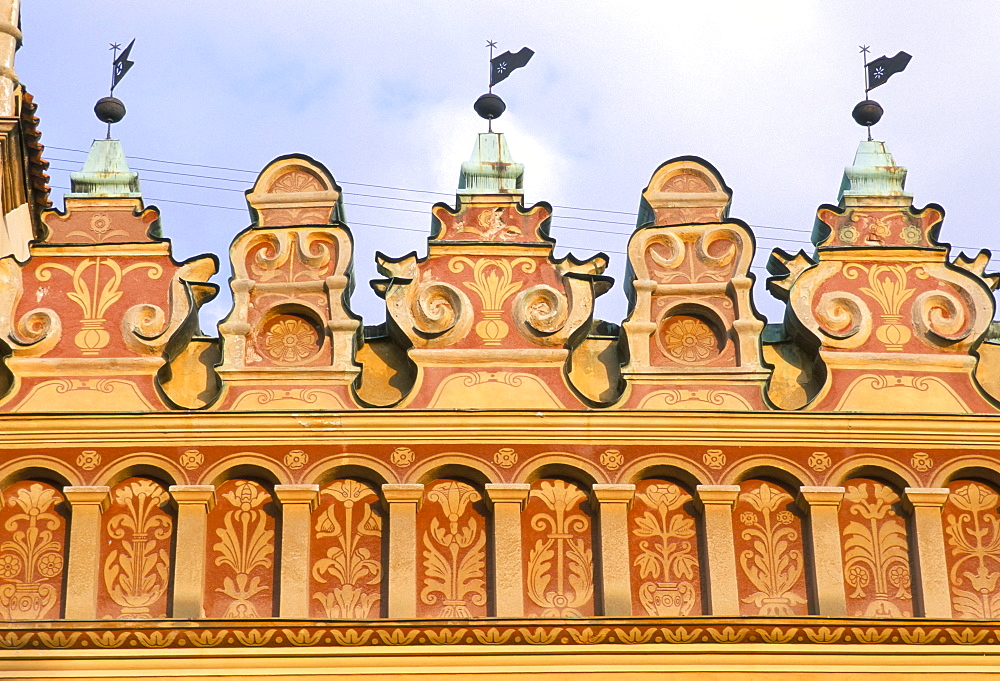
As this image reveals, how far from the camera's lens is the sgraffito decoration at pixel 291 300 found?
36.8ft

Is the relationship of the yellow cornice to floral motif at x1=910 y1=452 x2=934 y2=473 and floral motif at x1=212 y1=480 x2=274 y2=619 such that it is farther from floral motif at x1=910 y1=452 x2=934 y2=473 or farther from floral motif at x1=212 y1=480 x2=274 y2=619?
floral motif at x1=212 y1=480 x2=274 y2=619

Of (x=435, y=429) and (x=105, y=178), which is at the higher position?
(x=105, y=178)

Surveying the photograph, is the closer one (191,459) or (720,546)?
(720,546)

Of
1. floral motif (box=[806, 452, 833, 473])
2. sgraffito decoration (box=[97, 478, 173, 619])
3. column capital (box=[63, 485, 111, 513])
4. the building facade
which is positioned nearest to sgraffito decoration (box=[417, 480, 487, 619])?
the building facade

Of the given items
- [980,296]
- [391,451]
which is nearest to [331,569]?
[391,451]

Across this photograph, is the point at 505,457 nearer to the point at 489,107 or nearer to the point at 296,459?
the point at 296,459

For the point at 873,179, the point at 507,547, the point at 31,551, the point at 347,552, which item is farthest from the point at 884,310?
the point at 31,551

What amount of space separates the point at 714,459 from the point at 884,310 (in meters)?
1.31

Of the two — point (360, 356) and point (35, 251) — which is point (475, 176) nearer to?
point (360, 356)

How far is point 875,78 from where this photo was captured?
1248 cm

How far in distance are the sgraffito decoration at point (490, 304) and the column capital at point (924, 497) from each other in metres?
1.73

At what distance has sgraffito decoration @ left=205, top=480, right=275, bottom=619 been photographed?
35.1 feet

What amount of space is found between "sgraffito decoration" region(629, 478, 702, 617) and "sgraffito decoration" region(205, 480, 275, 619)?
71.4 inches

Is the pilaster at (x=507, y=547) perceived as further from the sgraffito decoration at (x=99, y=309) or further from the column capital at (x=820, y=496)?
the sgraffito decoration at (x=99, y=309)
